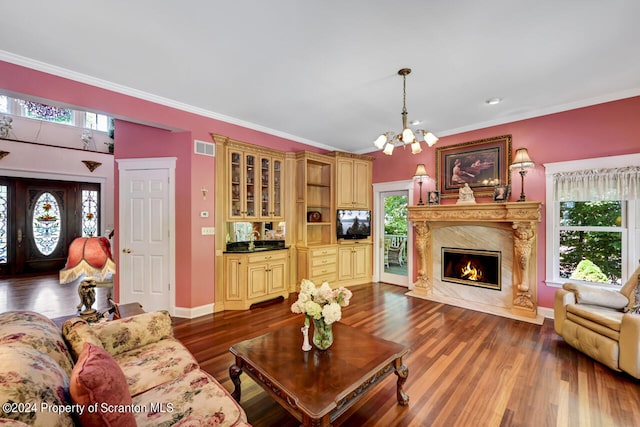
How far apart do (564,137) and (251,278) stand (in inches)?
192

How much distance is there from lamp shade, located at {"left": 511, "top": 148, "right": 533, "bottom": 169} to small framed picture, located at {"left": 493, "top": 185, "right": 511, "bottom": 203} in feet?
1.24

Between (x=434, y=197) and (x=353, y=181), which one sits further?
(x=353, y=181)

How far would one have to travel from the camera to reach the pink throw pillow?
3.03 ft

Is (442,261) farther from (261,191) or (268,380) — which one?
(268,380)

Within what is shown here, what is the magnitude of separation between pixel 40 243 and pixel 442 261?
30.4ft

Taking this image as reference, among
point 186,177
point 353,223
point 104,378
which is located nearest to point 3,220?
point 186,177

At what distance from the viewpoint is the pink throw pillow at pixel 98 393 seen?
923 millimetres

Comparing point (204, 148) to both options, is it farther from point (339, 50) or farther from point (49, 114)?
point (49, 114)

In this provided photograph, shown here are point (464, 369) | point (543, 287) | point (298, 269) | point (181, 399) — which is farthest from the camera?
point (298, 269)

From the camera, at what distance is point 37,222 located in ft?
21.3

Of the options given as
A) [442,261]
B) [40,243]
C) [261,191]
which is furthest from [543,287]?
[40,243]

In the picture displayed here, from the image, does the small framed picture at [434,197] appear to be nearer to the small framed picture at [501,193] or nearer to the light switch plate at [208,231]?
the small framed picture at [501,193]

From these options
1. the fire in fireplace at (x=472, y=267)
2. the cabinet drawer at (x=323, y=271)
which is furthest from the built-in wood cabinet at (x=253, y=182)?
the fire in fireplace at (x=472, y=267)

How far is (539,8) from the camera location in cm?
190
